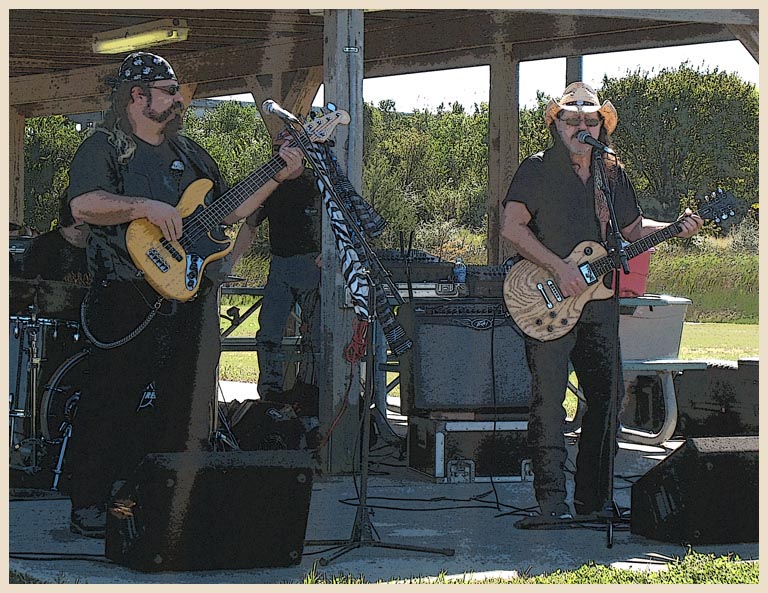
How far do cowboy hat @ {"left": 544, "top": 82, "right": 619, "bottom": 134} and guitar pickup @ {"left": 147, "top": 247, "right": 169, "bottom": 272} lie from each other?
1753mm

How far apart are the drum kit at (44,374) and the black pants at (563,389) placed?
2.22m

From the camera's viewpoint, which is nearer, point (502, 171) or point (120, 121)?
point (120, 121)

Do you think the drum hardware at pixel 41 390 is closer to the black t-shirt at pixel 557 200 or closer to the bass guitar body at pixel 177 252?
the bass guitar body at pixel 177 252

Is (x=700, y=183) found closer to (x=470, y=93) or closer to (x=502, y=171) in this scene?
(x=470, y=93)

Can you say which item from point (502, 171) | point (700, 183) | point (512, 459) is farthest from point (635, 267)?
point (700, 183)

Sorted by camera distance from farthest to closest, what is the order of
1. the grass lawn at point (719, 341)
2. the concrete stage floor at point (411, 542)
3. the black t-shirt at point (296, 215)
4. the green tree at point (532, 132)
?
the green tree at point (532, 132) → the grass lawn at point (719, 341) → the black t-shirt at point (296, 215) → the concrete stage floor at point (411, 542)

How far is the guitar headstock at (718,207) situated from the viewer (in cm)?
545

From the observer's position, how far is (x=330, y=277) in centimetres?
654

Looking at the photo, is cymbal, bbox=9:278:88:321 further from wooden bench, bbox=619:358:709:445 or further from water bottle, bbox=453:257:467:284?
wooden bench, bbox=619:358:709:445

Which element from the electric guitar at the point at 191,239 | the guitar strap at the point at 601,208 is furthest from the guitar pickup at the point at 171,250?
the guitar strap at the point at 601,208

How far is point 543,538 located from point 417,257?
114 inches

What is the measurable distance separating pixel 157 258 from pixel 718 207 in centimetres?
241

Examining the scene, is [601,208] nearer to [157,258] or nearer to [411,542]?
[411,542]

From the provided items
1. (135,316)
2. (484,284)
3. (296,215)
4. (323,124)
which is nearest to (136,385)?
(135,316)
